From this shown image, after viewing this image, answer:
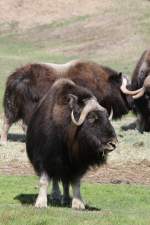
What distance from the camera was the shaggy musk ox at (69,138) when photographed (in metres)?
10.1

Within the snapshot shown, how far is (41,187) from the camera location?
34.3 ft

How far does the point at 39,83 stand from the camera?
662 inches

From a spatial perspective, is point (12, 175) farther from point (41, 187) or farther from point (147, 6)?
point (147, 6)

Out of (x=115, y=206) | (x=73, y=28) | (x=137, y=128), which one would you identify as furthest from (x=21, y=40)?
(x=115, y=206)

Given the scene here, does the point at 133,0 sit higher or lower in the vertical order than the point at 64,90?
lower

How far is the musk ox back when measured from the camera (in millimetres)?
16828

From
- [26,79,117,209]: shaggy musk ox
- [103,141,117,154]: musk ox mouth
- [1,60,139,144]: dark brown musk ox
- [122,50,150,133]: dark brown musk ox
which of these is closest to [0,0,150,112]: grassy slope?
[122,50,150,133]: dark brown musk ox

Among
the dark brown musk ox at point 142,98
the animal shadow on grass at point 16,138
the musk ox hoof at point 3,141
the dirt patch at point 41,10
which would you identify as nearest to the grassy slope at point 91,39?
the dirt patch at point 41,10

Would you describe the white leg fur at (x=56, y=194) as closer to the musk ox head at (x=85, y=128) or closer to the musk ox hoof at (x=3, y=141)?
the musk ox head at (x=85, y=128)

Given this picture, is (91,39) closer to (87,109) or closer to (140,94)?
(140,94)

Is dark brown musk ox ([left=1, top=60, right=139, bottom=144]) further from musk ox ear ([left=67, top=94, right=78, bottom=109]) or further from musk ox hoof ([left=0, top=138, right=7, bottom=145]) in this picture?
musk ox ear ([left=67, top=94, right=78, bottom=109])

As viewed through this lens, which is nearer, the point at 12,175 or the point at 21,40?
the point at 12,175

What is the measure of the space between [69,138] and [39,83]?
6.64m

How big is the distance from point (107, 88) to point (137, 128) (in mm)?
1729
